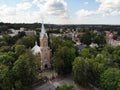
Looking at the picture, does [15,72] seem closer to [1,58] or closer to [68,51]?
[1,58]

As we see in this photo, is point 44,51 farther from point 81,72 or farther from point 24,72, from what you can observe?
point 81,72

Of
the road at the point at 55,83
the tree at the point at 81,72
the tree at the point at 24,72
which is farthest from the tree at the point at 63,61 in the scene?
the tree at the point at 24,72

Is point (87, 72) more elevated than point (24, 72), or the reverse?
point (24, 72)

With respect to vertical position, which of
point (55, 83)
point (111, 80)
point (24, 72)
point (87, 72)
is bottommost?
point (55, 83)

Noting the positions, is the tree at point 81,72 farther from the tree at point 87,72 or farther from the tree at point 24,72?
the tree at point 24,72

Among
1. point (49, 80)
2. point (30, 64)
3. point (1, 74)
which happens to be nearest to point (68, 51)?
point (49, 80)

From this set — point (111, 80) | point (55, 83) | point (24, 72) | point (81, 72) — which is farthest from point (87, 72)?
point (24, 72)

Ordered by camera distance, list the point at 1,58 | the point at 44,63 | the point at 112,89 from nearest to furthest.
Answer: the point at 112,89 < the point at 1,58 < the point at 44,63
